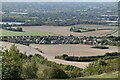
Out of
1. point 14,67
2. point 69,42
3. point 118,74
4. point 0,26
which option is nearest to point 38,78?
point 14,67

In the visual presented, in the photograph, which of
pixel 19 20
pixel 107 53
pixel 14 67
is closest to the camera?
pixel 14 67

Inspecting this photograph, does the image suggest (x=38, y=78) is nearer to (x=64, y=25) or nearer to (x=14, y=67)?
(x=14, y=67)

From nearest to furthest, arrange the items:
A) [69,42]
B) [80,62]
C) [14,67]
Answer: [14,67] < [80,62] < [69,42]

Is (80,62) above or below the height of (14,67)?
below

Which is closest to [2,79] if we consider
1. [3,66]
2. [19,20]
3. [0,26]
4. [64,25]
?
[3,66]

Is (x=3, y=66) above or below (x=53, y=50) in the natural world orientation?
above

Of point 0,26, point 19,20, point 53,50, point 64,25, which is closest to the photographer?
point 53,50

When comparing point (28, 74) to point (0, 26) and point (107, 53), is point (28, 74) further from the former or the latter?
point (0, 26)

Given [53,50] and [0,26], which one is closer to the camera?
[53,50]

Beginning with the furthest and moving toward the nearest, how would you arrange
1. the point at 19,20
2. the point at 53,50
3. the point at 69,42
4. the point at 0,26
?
the point at 19,20
the point at 0,26
the point at 69,42
the point at 53,50

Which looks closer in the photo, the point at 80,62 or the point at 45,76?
the point at 45,76
